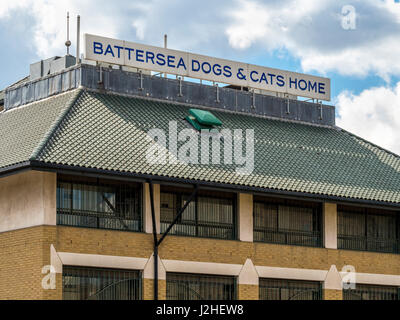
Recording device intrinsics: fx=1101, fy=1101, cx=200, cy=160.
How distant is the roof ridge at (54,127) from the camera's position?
124ft

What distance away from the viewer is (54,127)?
40250 millimetres

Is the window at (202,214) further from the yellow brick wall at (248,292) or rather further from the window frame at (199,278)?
the yellow brick wall at (248,292)

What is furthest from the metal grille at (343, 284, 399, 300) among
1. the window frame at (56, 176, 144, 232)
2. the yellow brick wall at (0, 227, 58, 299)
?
the yellow brick wall at (0, 227, 58, 299)

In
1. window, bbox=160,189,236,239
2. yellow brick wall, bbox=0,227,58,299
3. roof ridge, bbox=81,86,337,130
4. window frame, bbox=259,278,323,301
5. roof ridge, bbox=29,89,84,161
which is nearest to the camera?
roof ridge, bbox=29,89,84,161

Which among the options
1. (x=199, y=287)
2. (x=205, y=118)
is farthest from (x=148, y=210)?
(x=205, y=118)

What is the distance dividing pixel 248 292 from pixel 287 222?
374 centimetres

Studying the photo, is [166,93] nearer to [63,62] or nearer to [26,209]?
[63,62]

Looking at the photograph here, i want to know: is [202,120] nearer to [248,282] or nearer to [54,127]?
[248,282]

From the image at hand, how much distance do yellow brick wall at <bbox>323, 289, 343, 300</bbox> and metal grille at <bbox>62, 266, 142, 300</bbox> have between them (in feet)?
28.4

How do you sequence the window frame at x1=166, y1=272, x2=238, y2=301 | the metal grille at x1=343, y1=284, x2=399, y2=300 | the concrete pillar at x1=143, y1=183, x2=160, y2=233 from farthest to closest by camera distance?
the metal grille at x1=343, y1=284, x2=399, y2=300
the window frame at x1=166, y1=272, x2=238, y2=301
the concrete pillar at x1=143, y1=183, x2=160, y2=233

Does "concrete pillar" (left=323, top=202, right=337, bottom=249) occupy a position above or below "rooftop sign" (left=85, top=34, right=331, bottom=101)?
below

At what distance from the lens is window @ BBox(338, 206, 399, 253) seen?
46.2 meters

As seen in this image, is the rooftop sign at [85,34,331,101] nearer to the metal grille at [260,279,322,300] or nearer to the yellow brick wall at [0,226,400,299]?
the yellow brick wall at [0,226,400,299]

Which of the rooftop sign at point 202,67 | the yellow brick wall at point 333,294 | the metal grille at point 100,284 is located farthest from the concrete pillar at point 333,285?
the rooftop sign at point 202,67
